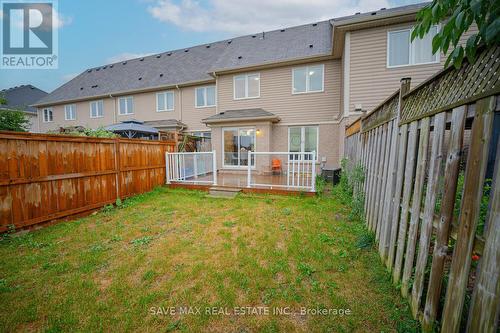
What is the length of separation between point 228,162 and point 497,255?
10.3 metres

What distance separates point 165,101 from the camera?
1454 centimetres

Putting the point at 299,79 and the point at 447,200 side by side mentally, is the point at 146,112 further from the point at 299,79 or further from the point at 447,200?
the point at 447,200

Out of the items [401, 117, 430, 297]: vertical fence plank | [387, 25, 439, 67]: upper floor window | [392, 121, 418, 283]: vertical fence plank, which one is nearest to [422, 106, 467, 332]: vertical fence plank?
[401, 117, 430, 297]: vertical fence plank

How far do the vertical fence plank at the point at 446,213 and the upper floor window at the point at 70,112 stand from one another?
22.9 m

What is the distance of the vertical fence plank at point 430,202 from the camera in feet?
5.59

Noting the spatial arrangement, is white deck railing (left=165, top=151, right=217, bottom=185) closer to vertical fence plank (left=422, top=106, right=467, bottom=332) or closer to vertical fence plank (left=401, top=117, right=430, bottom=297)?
vertical fence plank (left=401, top=117, right=430, bottom=297)

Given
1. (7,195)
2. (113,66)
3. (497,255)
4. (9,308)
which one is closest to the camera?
(497,255)

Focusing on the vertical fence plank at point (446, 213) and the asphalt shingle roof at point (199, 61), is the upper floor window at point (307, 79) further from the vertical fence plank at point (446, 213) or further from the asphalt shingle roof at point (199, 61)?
the vertical fence plank at point (446, 213)

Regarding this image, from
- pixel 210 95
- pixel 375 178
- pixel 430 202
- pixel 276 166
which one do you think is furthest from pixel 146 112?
pixel 430 202

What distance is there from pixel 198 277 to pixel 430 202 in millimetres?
2589

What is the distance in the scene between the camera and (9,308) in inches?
84.7

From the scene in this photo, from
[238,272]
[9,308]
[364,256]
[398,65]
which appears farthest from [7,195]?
[398,65]

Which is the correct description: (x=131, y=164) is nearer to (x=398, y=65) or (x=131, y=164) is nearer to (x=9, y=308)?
(x=9, y=308)

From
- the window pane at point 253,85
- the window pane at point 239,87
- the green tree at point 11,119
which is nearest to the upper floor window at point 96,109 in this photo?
the green tree at point 11,119
